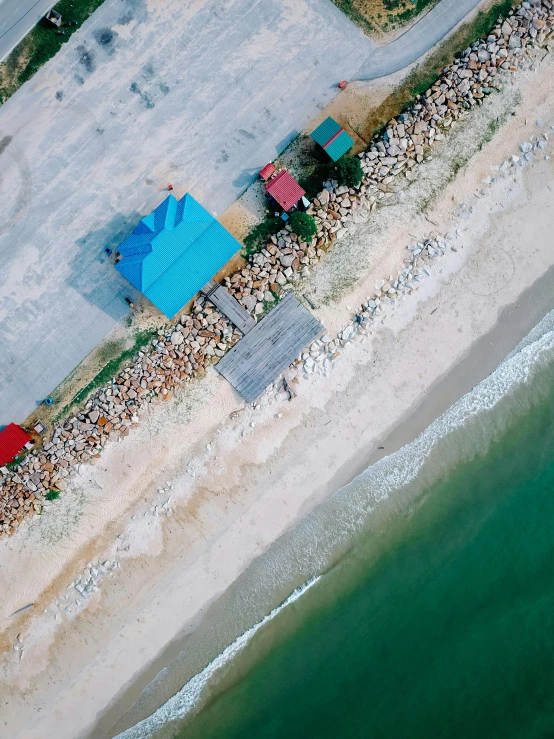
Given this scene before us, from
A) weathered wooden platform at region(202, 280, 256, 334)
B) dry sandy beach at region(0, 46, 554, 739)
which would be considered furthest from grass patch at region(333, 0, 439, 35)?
weathered wooden platform at region(202, 280, 256, 334)

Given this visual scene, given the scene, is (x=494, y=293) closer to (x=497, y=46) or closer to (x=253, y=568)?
(x=497, y=46)

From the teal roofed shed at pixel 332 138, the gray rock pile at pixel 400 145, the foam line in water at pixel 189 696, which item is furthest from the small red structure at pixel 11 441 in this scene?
the teal roofed shed at pixel 332 138

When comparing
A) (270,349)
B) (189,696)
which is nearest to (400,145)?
(270,349)

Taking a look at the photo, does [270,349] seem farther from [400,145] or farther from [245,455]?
[400,145]

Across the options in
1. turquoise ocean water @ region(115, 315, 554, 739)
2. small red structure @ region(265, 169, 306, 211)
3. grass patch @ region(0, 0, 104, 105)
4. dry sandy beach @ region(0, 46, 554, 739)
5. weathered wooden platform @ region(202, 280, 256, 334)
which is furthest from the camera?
turquoise ocean water @ region(115, 315, 554, 739)

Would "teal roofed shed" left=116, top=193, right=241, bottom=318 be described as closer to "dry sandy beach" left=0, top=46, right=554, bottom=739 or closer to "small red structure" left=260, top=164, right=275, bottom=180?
"small red structure" left=260, top=164, right=275, bottom=180

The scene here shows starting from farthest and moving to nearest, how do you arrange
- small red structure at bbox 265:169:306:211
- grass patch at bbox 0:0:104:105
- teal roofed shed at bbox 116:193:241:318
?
grass patch at bbox 0:0:104:105 → small red structure at bbox 265:169:306:211 → teal roofed shed at bbox 116:193:241:318

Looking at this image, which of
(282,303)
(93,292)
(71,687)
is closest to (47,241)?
(93,292)
